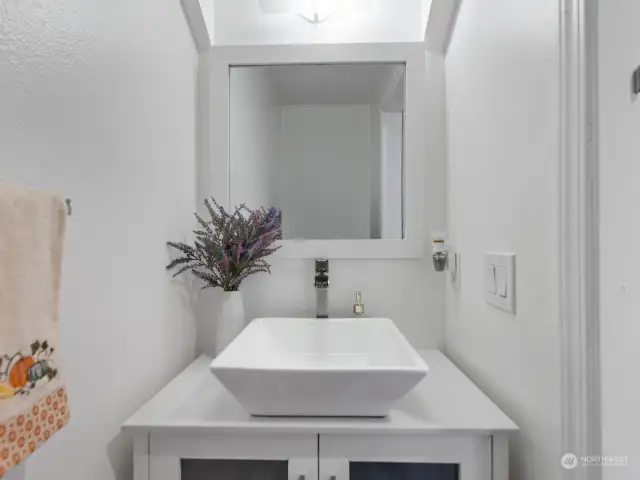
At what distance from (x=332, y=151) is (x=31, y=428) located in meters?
1.08

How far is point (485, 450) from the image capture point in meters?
0.78

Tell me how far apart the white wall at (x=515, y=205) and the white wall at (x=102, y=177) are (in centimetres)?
78

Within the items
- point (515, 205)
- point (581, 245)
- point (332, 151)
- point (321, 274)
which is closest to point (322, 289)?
point (321, 274)

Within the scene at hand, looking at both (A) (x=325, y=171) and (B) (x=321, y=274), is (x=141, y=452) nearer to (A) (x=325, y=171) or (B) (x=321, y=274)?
(B) (x=321, y=274)

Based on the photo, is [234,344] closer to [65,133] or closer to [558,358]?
[65,133]

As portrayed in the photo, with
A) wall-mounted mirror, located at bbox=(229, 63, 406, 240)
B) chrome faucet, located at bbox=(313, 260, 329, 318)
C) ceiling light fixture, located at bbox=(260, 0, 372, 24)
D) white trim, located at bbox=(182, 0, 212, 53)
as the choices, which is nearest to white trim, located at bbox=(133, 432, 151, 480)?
chrome faucet, located at bbox=(313, 260, 329, 318)

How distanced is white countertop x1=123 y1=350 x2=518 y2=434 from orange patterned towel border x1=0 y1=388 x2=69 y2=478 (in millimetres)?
264

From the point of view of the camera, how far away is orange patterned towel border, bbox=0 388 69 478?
0.46 metres

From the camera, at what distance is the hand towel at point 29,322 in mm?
470

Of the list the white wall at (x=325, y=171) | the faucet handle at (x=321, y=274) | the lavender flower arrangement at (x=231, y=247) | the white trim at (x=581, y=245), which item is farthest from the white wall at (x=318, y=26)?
the white trim at (x=581, y=245)

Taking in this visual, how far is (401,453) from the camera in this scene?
778 millimetres

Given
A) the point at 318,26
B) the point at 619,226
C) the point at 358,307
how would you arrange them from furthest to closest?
the point at 318,26, the point at 358,307, the point at 619,226

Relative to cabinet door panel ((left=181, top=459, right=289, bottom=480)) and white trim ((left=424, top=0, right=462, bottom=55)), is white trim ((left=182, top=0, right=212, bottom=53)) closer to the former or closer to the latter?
white trim ((left=424, top=0, right=462, bottom=55))

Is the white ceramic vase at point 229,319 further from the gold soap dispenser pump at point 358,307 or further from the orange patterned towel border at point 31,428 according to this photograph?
the orange patterned towel border at point 31,428
